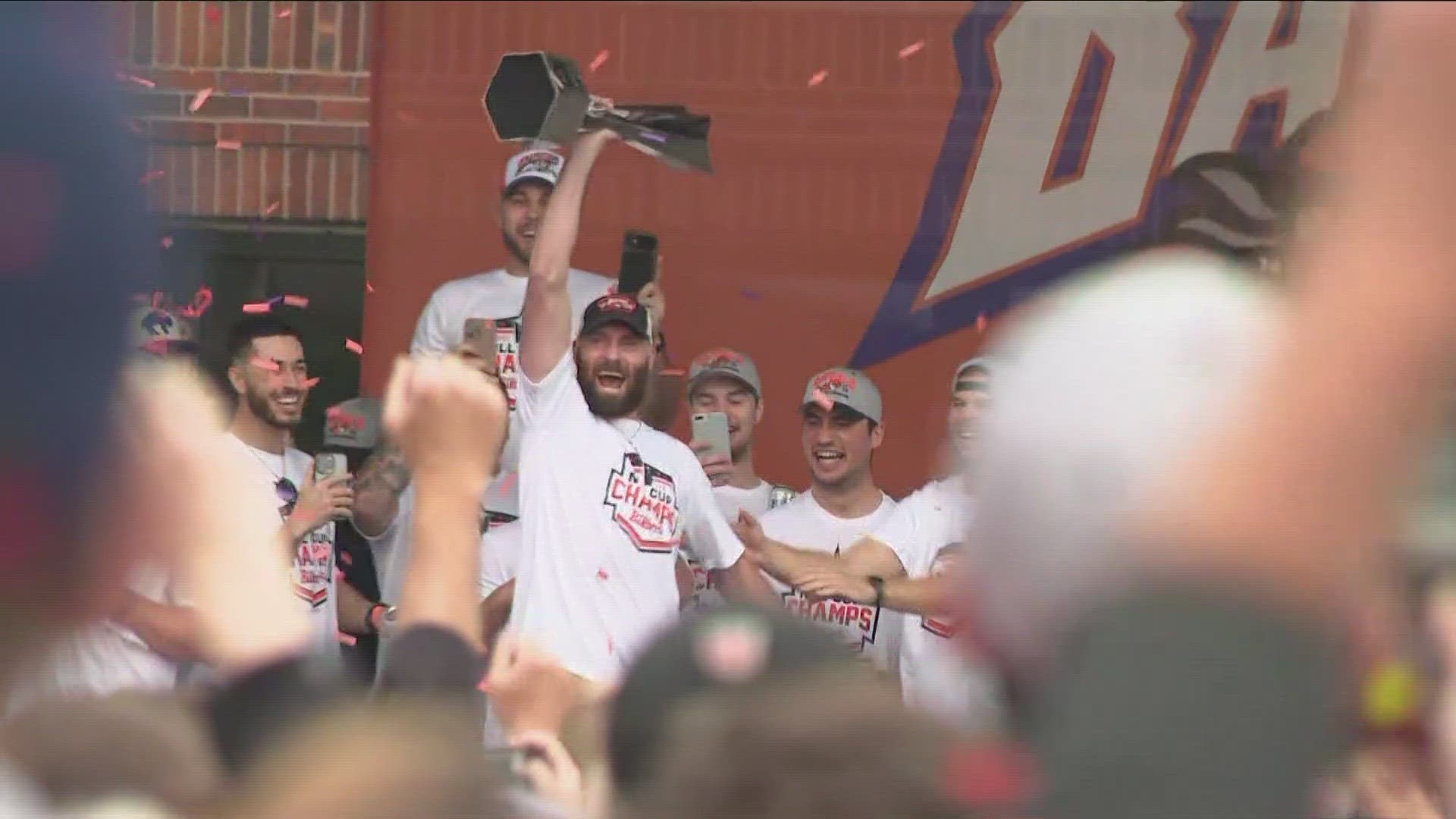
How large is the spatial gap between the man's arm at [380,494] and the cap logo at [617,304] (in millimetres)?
764

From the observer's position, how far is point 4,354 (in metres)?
0.97

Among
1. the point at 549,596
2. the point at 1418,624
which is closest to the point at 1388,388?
the point at 1418,624

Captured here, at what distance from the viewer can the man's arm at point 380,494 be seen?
19.8 feet

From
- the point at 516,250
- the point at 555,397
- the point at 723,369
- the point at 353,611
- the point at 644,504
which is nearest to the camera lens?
the point at 644,504

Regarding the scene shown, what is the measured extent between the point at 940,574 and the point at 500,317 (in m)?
1.52

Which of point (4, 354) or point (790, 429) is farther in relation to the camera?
point (790, 429)

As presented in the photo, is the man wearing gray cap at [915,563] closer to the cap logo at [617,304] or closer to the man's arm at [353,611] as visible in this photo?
the cap logo at [617,304]

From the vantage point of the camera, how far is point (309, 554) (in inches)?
221

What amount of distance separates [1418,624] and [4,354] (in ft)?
2.80

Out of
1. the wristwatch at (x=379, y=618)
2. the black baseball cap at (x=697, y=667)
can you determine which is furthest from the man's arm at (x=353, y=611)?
the black baseball cap at (x=697, y=667)

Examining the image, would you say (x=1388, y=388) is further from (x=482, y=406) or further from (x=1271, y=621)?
(x=482, y=406)

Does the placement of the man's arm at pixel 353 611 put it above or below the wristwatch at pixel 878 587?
below

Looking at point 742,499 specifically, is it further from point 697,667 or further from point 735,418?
point 697,667

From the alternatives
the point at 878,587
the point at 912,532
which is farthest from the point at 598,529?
the point at 912,532
